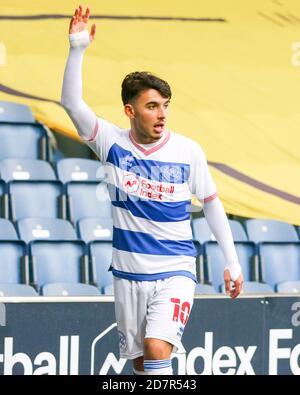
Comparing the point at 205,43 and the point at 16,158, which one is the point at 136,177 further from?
the point at 205,43

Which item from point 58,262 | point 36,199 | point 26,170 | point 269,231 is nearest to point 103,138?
point 58,262

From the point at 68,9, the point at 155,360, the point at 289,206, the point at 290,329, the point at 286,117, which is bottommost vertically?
the point at 155,360

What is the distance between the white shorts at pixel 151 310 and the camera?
6.59 meters

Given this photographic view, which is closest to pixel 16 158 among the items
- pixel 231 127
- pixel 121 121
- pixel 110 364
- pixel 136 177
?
pixel 121 121

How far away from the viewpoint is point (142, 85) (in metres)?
6.71

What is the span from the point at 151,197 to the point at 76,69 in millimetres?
809

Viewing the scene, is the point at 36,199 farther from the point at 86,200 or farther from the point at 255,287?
the point at 255,287

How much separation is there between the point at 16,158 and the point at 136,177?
375cm

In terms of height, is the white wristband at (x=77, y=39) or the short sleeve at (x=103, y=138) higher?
the white wristband at (x=77, y=39)

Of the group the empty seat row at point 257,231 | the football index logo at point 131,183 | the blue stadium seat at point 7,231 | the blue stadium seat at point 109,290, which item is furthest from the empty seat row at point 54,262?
the football index logo at point 131,183

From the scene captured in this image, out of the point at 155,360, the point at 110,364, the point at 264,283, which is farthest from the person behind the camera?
the point at 264,283

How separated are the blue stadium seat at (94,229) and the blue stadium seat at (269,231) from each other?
1429 mm

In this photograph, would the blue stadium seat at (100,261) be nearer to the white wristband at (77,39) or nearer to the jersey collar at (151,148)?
the jersey collar at (151,148)

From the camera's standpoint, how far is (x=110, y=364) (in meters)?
8.20
